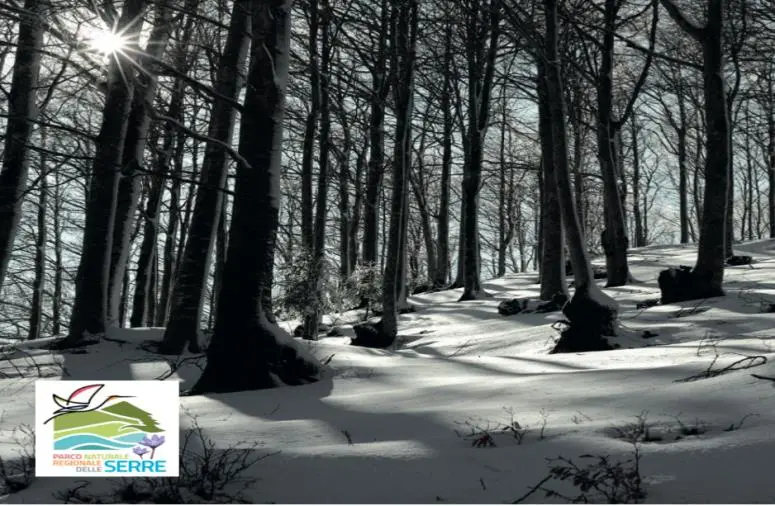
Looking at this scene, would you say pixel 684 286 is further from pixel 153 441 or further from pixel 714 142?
pixel 153 441

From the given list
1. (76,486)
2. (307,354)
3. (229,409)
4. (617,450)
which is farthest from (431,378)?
(76,486)

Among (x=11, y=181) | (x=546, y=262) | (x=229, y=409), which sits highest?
(x=11, y=181)

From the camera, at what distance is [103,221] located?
869 cm

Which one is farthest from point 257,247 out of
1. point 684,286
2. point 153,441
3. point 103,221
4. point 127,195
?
point 684,286

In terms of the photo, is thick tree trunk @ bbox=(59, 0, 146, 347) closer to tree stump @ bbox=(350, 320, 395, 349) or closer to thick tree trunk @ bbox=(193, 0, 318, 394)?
thick tree trunk @ bbox=(193, 0, 318, 394)

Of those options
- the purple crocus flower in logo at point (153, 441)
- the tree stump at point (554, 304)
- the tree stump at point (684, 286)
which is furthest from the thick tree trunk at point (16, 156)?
the tree stump at point (684, 286)

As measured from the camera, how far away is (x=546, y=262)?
1330 centimetres

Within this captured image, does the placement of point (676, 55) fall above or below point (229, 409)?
above

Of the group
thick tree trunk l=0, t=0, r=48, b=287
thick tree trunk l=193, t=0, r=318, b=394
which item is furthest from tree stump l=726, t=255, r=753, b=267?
thick tree trunk l=0, t=0, r=48, b=287

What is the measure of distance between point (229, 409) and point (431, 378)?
1740 mm

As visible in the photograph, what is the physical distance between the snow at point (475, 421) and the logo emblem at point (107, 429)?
193 millimetres

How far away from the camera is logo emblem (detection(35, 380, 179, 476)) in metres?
3.08

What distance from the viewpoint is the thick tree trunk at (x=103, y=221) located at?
8.50m

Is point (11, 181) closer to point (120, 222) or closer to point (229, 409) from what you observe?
point (120, 222)
